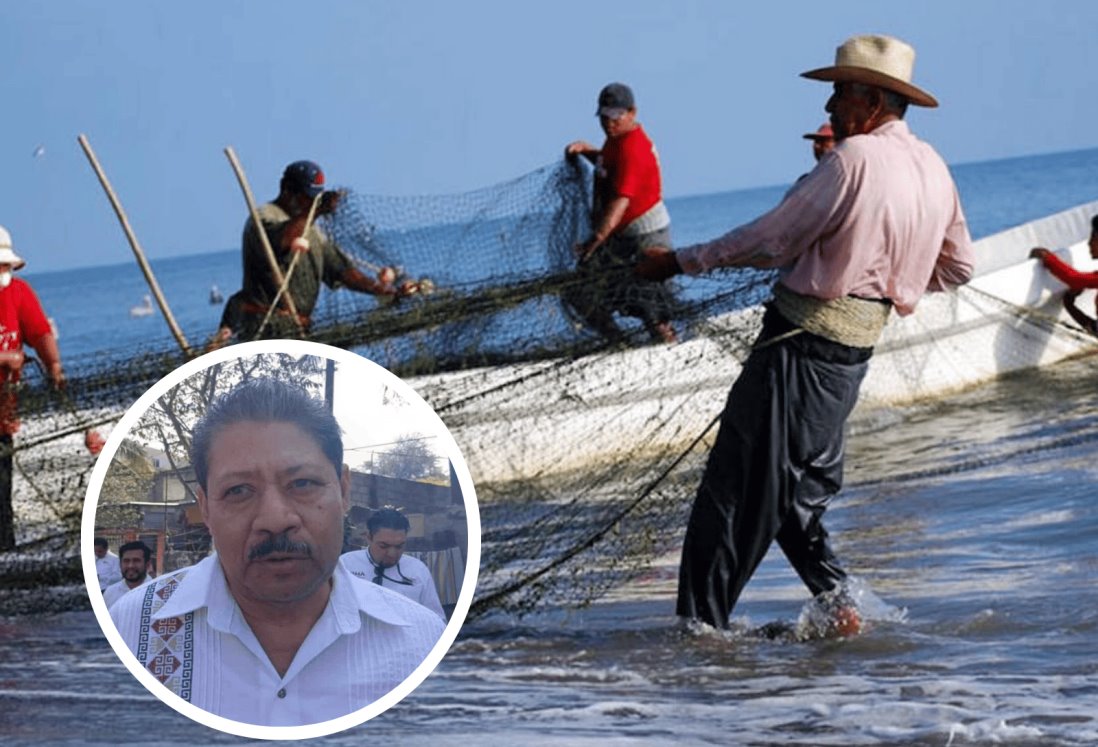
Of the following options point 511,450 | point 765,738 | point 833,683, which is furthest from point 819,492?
point 511,450

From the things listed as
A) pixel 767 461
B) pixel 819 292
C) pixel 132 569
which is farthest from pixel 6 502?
pixel 132 569

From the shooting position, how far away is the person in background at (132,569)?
6.42 feet

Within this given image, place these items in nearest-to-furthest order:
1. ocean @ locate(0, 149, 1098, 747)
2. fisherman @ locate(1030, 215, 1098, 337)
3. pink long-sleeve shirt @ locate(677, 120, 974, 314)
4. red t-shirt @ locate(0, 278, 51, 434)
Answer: ocean @ locate(0, 149, 1098, 747), pink long-sleeve shirt @ locate(677, 120, 974, 314), red t-shirt @ locate(0, 278, 51, 434), fisherman @ locate(1030, 215, 1098, 337)

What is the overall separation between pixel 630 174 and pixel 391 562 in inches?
273

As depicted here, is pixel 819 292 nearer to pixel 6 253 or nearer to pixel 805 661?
pixel 805 661

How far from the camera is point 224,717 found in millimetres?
1930

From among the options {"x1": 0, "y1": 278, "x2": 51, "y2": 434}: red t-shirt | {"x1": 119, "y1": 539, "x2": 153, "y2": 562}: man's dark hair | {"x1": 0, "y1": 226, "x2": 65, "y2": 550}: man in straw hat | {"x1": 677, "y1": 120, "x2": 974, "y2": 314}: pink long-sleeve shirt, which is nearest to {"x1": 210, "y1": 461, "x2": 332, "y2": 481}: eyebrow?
{"x1": 119, "y1": 539, "x2": 153, "y2": 562}: man's dark hair

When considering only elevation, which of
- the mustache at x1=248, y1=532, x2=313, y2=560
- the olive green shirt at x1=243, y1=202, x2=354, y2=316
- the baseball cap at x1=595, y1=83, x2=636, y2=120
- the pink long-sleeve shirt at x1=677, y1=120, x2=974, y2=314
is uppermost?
the baseball cap at x1=595, y1=83, x2=636, y2=120

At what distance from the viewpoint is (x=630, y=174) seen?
28.7 ft

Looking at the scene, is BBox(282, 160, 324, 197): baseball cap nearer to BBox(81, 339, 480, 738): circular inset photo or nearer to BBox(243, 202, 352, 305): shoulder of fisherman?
BBox(243, 202, 352, 305): shoulder of fisherman

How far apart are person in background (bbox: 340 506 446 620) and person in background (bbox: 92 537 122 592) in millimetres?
278

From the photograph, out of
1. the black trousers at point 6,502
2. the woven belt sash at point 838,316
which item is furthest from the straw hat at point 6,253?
the woven belt sash at point 838,316

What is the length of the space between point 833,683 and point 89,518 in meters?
2.84

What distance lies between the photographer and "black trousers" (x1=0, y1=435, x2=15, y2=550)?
6695mm
